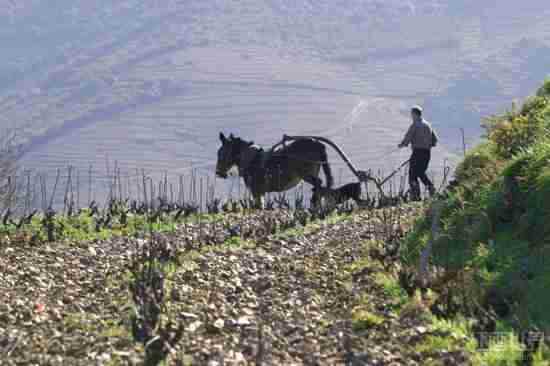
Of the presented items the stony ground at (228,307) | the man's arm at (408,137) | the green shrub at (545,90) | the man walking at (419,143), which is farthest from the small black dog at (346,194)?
the stony ground at (228,307)

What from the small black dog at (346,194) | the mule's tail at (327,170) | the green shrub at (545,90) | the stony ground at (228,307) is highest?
the green shrub at (545,90)

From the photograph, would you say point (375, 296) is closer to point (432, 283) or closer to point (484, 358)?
point (432, 283)

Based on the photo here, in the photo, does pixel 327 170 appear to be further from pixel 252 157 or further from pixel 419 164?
pixel 419 164

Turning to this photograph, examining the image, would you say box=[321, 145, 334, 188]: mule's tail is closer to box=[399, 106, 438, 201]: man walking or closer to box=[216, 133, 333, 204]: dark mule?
box=[216, 133, 333, 204]: dark mule

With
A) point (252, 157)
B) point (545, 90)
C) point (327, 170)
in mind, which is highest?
point (545, 90)

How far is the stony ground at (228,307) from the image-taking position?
8.66 metres

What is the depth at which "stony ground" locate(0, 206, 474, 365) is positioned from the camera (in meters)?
8.66

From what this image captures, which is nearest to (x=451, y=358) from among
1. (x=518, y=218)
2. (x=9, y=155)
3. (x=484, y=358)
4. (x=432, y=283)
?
(x=484, y=358)

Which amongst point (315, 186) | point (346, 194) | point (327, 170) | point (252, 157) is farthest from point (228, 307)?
point (252, 157)

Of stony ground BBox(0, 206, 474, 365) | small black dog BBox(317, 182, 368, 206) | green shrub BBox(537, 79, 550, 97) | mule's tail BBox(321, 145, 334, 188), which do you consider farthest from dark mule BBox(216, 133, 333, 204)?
stony ground BBox(0, 206, 474, 365)

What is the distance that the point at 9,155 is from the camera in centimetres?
6625

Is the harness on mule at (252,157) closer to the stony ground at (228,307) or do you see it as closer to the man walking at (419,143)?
the man walking at (419,143)

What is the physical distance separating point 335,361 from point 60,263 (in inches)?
254

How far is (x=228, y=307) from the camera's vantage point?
412 inches
